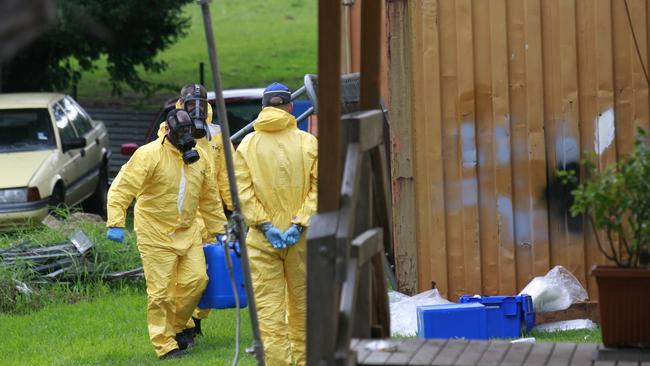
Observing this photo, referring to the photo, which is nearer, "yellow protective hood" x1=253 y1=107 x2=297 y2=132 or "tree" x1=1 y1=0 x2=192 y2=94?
"yellow protective hood" x1=253 y1=107 x2=297 y2=132

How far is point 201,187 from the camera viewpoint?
918 centimetres

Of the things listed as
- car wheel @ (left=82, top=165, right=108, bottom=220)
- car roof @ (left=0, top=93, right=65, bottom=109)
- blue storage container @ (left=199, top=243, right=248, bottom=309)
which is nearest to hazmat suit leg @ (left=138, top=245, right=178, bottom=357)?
blue storage container @ (left=199, top=243, right=248, bottom=309)

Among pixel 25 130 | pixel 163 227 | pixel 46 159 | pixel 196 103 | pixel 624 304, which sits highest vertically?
pixel 25 130

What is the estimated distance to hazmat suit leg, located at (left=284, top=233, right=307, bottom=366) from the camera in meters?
7.67

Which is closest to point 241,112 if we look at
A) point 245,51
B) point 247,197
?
point 247,197

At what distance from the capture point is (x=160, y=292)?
348 inches

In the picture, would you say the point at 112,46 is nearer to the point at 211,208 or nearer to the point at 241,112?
the point at 241,112

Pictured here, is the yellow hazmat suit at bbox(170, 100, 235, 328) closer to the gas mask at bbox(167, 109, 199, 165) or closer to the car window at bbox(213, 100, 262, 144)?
the gas mask at bbox(167, 109, 199, 165)

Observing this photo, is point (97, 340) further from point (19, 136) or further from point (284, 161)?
point (19, 136)

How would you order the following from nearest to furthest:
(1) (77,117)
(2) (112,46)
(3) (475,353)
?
(3) (475,353) < (1) (77,117) < (2) (112,46)

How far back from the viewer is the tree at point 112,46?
733 inches

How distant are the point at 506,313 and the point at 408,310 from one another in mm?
794

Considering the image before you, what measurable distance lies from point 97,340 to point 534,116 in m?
3.85

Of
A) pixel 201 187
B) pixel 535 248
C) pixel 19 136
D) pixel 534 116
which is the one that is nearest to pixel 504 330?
pixel 535 248
